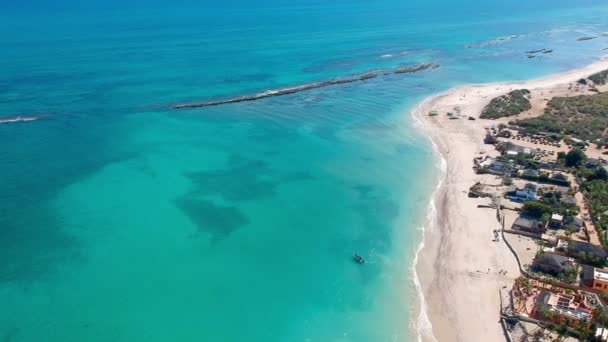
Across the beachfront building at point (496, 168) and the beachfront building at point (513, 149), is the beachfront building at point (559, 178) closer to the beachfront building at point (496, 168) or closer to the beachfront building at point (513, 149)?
the beachfront building at point (496, 168)

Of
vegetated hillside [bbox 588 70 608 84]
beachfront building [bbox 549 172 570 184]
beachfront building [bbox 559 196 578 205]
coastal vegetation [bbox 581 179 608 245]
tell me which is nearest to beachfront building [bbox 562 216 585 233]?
coastal vegetation [bbox 581 179 608 245]

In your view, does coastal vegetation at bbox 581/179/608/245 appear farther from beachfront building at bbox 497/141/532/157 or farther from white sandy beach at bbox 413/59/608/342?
beachfront building at bbox 497/141/532/157

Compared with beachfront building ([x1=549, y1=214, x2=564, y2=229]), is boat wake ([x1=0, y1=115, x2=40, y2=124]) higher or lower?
higher

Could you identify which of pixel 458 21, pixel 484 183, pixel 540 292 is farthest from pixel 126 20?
pixel 540 292

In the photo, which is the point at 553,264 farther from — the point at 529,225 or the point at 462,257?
the point at 462,257

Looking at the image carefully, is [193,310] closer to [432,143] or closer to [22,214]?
[22,214]
